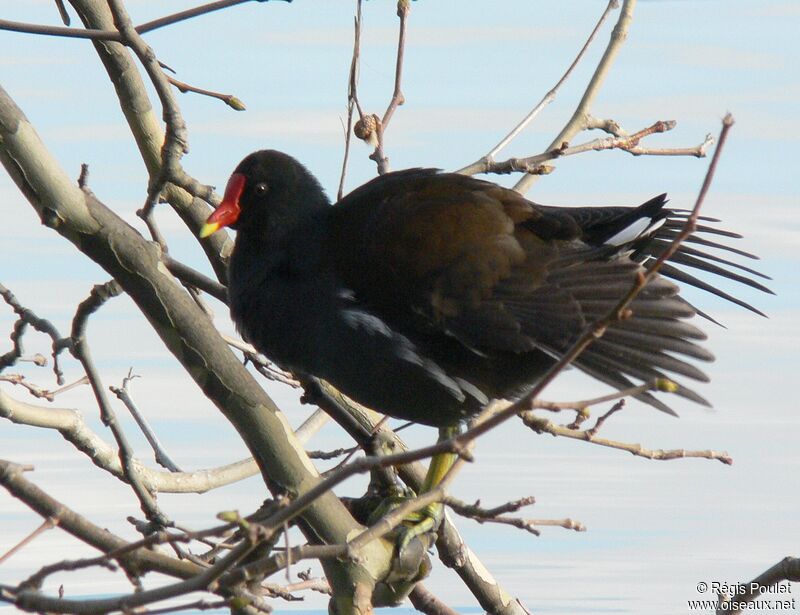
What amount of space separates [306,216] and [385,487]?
990 millimetres

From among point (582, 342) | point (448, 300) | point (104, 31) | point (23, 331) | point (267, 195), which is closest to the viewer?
point (582, 342)

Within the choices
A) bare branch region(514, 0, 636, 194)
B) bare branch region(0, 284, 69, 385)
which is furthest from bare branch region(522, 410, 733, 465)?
bare branch region(0, 284, 69, 385)

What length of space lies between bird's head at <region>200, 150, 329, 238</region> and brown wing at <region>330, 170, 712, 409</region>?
338 mm

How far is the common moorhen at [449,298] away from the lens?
3660 mm

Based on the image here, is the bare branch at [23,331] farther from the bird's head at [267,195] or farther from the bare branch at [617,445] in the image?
the bare branch at [617,445]

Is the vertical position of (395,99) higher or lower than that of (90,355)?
higher

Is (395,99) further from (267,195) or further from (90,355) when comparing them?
(90,355)

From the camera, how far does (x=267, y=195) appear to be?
4.20 meters

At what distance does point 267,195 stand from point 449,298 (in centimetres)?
86

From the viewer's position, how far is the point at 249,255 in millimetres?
4027

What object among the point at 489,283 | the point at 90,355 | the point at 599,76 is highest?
the point at 599,76

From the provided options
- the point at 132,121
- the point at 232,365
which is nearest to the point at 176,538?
the point at 232,365

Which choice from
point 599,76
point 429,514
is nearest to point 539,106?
point 599,76

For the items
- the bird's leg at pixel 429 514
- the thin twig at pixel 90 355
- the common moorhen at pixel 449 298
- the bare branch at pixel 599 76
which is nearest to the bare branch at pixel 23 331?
the thin twig at pixel 90 355
